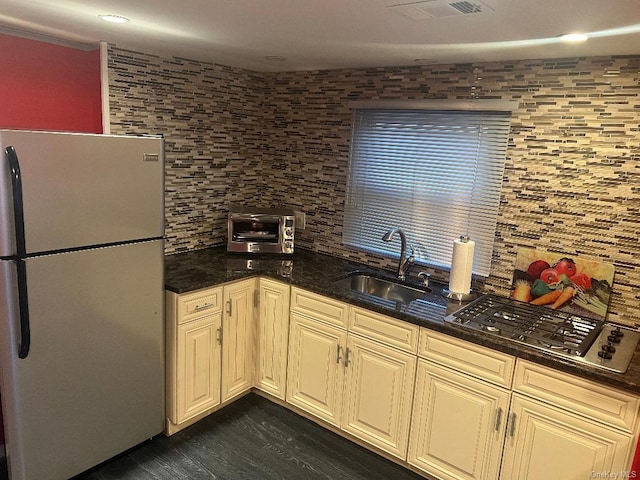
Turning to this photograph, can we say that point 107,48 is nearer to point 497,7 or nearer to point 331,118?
point 331,118

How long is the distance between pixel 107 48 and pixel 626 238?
2893mm

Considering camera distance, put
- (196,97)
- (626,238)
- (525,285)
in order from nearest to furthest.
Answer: (626,238)
(525,285)
(196,97)

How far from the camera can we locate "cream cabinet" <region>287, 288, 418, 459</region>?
241 cm

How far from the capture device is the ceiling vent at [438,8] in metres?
1.55

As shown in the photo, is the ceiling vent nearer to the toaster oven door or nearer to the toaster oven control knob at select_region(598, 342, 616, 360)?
the toaster oven control knob at select_region(598, 342, 616, 360)

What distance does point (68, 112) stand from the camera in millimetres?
2564

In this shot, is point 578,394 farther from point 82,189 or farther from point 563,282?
point 82,189

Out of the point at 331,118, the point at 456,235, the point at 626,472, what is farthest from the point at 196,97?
the point at 626,472

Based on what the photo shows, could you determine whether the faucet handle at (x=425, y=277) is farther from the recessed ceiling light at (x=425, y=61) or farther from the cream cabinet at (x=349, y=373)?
the recessed ceiling light at (x=425, y=61)

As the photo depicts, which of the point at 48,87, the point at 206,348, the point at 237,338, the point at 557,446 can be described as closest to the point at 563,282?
the point at 557,446

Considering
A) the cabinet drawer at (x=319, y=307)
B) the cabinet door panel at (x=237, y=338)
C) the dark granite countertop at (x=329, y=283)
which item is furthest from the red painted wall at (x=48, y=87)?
the cabinet drawer at (x=319, y=307)

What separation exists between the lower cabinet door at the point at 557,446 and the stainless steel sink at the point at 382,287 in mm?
920

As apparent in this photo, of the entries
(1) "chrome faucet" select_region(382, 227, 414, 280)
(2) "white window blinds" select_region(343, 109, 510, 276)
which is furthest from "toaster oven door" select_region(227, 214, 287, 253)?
(1) "chrome faucet" select_region(382, 227, 414, 280)

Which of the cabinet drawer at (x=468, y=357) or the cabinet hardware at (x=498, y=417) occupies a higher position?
the cabinet drawer at (x=468, y=357)
